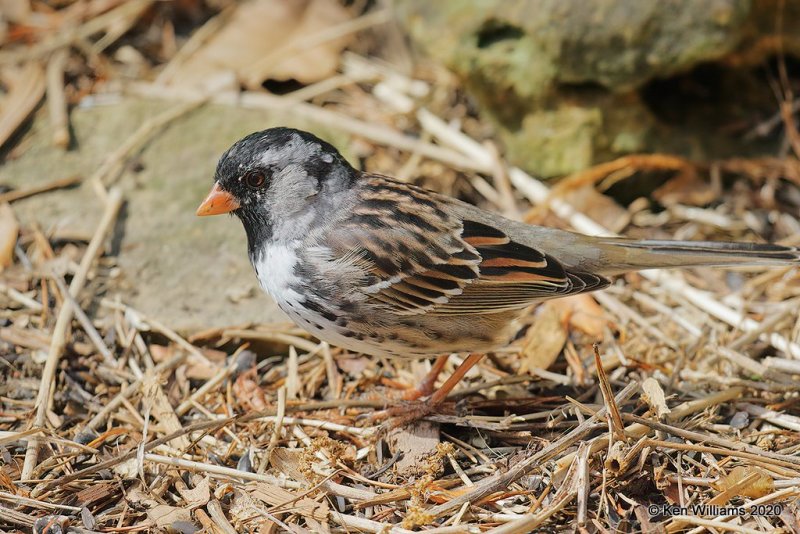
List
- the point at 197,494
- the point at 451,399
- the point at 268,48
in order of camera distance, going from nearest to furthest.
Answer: the point at 197,494 → the point at 451,399 → the point at 268,48

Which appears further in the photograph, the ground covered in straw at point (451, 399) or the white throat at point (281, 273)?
the white throat at point (281, 273)

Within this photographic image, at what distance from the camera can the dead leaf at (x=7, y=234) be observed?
4.92 metres

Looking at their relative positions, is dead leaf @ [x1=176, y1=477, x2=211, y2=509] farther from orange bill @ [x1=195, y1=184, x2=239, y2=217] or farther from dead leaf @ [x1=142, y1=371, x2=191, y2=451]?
orange bill @ [x1=195, y1=184, x2=239, y2=217]

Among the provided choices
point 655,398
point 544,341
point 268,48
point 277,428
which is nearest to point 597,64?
point 544,341

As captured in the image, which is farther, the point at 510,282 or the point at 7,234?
the point at 7,234

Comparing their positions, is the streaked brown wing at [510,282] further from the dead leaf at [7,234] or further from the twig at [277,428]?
the dead leaf at [7,234]

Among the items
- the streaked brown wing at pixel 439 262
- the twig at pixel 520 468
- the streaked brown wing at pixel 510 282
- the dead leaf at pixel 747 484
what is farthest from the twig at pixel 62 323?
the dead leaf at pixel 747 484

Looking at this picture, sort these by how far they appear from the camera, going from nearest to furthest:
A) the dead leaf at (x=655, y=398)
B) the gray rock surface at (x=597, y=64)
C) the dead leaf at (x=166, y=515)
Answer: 1. the dead leaf at (x=166, y=515)
2. the dead leaf at (x=655, y=398)
3. the gray rock surface at (x=597, y=64)

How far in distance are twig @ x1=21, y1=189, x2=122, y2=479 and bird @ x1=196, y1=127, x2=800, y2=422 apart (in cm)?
109

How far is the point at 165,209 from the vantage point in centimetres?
532

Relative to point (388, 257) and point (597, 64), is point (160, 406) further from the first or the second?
point (597, 64)

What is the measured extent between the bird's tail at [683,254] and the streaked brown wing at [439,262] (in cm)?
21

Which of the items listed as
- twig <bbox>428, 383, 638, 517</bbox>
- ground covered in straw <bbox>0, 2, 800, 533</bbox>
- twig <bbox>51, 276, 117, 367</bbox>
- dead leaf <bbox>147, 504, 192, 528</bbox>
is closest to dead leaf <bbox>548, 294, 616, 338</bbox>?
ground covered in straw <bbox>0, 2, 800, 533</bbox>

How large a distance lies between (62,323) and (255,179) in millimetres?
1374
